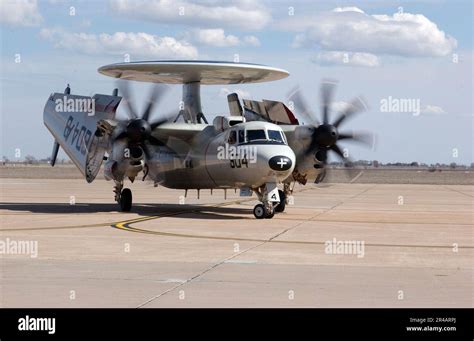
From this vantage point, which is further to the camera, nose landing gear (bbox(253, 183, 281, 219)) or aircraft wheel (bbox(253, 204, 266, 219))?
aircraft wheel (bbox(253, 204, 266, 219))

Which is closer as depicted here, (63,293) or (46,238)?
(63,293)

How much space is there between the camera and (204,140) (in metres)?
32.2

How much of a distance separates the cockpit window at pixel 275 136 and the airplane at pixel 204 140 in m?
0.04

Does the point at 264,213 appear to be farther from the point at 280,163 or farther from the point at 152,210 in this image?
the point at 152,210

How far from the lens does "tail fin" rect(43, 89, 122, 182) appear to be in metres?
33.1

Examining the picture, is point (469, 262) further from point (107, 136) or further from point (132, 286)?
point (107, 136)

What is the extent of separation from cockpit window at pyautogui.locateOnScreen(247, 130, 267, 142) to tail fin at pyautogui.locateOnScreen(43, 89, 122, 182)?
633cm

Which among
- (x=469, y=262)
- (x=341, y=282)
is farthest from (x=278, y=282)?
(x=469, y=262)
